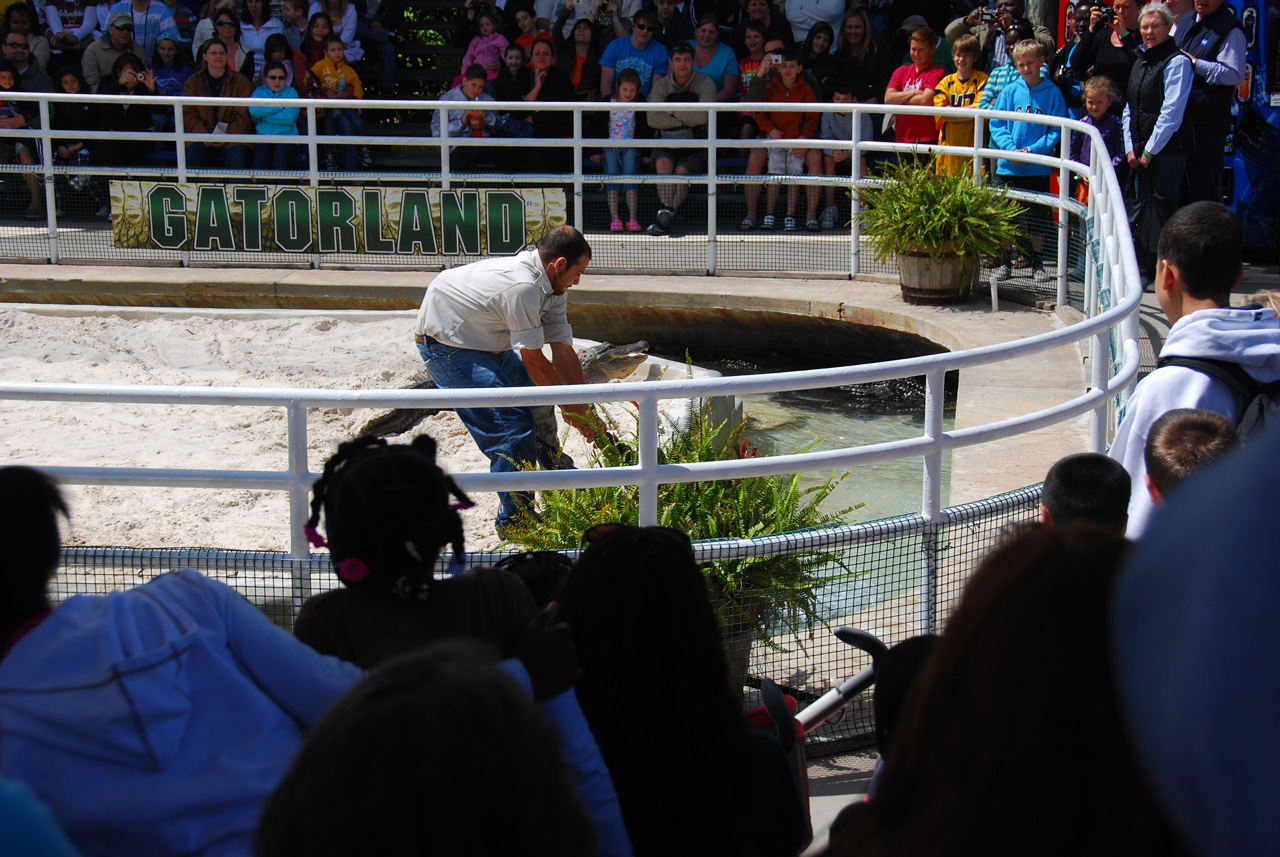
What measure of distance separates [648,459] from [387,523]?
1568 mm

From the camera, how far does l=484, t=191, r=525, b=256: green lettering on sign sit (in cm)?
995

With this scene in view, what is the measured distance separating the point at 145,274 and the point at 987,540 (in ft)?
27.6

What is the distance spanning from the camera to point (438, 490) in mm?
2016

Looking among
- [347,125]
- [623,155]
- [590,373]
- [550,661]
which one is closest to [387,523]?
[550,661]

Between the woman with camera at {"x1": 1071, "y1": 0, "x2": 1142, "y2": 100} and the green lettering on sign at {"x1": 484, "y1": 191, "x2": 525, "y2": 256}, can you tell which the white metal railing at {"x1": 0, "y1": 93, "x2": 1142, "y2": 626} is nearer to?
the woman with camera at {"x1": 1071, "y1": 0, "x2": 1142, "y2": 100}

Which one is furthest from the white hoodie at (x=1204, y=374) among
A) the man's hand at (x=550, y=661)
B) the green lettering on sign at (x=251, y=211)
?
the green lettering on sign at (x=251, y=211)

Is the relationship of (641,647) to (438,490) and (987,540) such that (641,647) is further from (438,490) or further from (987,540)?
(987,540)

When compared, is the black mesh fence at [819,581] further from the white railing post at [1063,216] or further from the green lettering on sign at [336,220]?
the green lettering on sign at [336,220]

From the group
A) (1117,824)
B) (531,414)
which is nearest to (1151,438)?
(1117,824)

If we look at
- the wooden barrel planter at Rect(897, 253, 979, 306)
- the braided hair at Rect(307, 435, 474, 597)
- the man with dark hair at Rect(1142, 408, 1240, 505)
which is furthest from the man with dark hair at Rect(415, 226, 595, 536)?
the wooden barrel planter at Rect(897, 253, 979, 306)

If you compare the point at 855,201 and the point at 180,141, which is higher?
the point at 180,141

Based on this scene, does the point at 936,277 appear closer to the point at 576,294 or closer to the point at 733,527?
the point at 576,294

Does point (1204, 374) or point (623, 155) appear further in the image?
point (623, 155)

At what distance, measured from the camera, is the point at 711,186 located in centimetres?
1003
